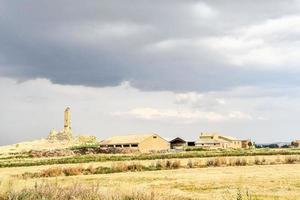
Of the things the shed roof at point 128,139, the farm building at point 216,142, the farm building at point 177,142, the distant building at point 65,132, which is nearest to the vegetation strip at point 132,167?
the shed roof at point 128,139

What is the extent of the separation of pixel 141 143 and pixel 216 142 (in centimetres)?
3904

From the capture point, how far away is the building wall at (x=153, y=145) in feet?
409

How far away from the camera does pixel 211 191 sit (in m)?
30.1

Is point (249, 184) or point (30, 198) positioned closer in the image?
point (30, 198)

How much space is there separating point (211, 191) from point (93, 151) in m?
89.1

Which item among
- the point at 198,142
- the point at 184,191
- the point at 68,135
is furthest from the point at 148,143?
the point at 184,191

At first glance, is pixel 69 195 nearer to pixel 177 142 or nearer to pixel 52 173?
pixel 52 173

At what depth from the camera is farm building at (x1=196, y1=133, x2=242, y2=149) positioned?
15400 centimetres

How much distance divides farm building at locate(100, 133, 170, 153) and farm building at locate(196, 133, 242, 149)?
21.0 m

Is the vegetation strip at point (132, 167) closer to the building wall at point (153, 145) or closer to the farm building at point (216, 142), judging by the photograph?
the building wall at point (153, 145)

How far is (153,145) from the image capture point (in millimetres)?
128500

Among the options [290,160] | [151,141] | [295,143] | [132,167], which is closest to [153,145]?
[151,141]

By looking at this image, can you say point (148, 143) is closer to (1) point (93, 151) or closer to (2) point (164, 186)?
(1) point (93, 151)

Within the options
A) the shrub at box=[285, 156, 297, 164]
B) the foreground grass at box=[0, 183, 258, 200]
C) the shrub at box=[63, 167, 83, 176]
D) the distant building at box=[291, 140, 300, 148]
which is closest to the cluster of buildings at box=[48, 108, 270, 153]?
the distant building at box=[291, 140, 300, 148]
